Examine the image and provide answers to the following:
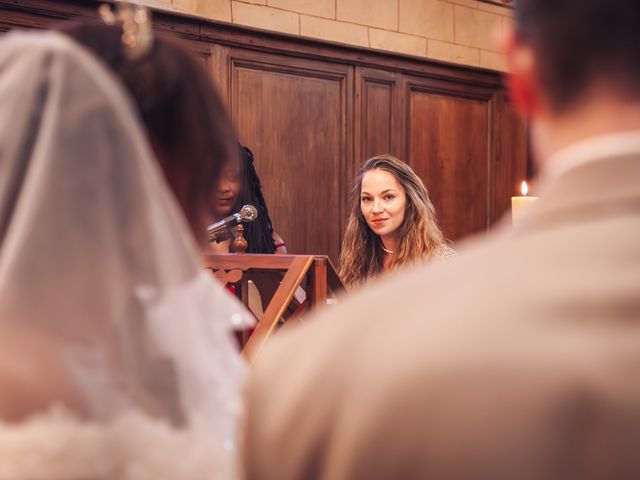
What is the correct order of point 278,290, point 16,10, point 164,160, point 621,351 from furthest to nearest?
1. point 16,10
2. point 278,290
3. point 164,160
4. point 621,351

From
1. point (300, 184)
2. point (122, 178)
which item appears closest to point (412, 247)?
point (300, 184)

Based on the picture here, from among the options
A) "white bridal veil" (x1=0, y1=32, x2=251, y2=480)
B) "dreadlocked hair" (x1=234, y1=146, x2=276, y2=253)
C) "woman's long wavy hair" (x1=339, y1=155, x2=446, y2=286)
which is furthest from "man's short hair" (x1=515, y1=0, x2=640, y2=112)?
"dreadlocked hair" (x1=234, y1=146, x2=276, y2=253)

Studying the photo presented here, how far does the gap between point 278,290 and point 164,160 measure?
5.67ft

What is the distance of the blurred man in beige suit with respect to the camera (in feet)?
1.97

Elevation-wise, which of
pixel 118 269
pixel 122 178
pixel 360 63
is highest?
pixel 360 63

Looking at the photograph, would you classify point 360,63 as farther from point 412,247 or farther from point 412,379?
point 412,379

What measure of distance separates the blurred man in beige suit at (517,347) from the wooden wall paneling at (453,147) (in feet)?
18.9

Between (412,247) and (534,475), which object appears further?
(412,247)

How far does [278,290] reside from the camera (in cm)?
299

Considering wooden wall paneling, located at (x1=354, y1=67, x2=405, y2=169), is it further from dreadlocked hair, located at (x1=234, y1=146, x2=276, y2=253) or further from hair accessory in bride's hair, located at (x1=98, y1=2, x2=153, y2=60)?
hair accessory in bride's hair, located at (x1=98, y1=2, x2=153, y2=60)

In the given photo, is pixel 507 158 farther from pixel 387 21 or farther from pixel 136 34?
pixel 136 34

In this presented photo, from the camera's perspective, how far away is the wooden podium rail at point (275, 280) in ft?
9.70

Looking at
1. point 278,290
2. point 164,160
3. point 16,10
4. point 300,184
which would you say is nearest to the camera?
point 164,160

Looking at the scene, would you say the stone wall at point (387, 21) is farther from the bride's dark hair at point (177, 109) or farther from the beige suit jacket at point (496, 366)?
the beige suit jacket at point (496, 366)
